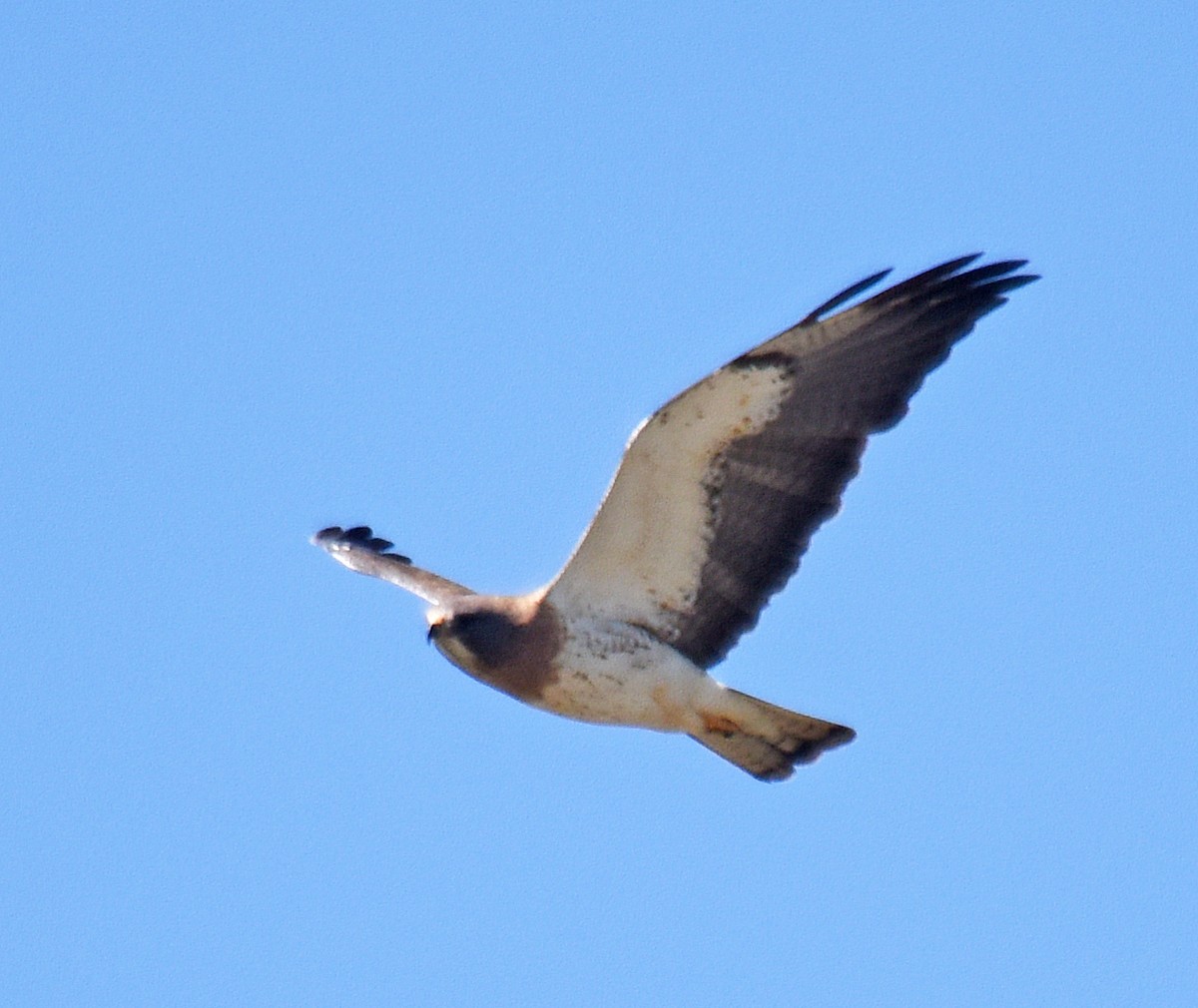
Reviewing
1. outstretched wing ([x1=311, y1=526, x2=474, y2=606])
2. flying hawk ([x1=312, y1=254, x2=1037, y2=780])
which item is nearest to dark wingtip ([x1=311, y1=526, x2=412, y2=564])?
outstretched wing ([x1=311, y1=526, x2=474, y2=606])

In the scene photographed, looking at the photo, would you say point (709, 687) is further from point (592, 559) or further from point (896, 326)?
point (896, 326)

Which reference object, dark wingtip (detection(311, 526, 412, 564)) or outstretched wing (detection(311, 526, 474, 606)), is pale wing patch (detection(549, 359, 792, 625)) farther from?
dark wingtip (detection(311, 526, 412, 564))

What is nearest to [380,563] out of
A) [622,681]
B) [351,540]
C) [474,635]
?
[351,540]

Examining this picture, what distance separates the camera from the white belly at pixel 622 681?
929 cm

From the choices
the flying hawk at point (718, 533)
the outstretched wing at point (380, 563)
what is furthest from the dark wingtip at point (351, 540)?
the flying hawk at point (718, 533)

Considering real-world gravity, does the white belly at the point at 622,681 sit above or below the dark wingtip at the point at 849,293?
below

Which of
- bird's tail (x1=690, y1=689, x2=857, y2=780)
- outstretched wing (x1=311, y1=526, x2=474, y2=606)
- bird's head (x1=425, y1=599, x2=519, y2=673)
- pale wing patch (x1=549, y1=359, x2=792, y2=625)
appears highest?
outstretched wing (x1=311, y1=526, x2=474, y2=606)

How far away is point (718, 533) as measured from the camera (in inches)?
366

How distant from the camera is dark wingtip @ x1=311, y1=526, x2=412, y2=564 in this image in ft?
40.1

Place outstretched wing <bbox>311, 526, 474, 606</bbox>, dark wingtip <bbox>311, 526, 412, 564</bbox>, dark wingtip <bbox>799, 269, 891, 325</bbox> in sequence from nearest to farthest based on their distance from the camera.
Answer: dark wingtip <bbox>799, 269, 891, 325</bbox>
outstretched wing <bbox>311, 526, 474, 606</bbox>
dark wingtip <bbox>311, 526, 412, 564</bbox>

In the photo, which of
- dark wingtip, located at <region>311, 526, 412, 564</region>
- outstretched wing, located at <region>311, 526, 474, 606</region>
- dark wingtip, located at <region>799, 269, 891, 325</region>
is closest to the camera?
dark wingtip, located at <region>799, 269, 891, 325</region>

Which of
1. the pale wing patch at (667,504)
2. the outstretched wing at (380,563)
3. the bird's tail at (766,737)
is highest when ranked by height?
the outstretched wing at (380,563)

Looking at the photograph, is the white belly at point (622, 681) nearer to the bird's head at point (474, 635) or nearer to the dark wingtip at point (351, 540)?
the bird's head at point (474, 635)

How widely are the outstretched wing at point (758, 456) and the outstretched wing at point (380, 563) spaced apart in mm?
938
